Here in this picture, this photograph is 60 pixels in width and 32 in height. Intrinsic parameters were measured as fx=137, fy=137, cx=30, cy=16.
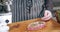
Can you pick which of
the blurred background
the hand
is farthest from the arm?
the blurred background

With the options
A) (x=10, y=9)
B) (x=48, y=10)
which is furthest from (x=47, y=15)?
(x=10, y=9)

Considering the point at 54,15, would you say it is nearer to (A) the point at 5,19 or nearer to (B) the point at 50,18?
(B) the point at 50,18

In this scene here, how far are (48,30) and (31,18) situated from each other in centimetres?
19

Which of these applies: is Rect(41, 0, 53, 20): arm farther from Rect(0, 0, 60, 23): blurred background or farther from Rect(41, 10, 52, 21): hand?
Rect(0, 0, 60, 23): blurred background

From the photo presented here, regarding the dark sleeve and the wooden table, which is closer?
the wooden table

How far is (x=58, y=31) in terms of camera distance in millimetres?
968

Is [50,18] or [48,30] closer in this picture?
[48,30]

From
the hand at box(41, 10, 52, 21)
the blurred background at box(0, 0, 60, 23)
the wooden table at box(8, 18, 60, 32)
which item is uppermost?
the blurred background at box(0, 0, 60, 23)

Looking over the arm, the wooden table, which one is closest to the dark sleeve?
the arm

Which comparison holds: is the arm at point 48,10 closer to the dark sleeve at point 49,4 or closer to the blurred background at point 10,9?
the dark sleeve at point 49,4

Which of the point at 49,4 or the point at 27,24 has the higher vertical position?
the point at 49,4

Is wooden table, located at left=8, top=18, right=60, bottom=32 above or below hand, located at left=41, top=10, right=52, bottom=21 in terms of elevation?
below


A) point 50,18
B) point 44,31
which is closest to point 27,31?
point 44,31

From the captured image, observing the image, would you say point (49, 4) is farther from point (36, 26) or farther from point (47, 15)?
point (36, 26)
